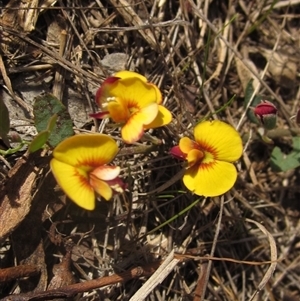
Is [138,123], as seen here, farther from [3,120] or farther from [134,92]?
[3,120]

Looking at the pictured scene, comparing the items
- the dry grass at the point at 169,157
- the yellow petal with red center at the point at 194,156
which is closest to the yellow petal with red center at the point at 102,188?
the dry grass at the point at 169,157

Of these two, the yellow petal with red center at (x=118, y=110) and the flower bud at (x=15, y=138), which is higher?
the yellow petal with red center at (x=118, y=110)

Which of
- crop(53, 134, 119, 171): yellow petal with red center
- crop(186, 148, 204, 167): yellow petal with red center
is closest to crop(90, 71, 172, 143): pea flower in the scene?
crop(53, 134, 119, 171): yellow petal with red center

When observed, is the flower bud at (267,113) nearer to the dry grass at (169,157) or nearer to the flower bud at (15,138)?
A: the dry grass at (169,157)

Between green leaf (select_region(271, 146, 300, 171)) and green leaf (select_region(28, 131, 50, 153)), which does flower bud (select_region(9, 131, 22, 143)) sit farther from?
green leaf (select_region(271, 146, 300, 171))

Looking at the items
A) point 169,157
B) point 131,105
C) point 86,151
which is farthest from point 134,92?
point 169,157

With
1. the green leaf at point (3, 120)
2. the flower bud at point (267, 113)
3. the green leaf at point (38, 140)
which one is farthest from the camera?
the flower bud at point (267, 113)
